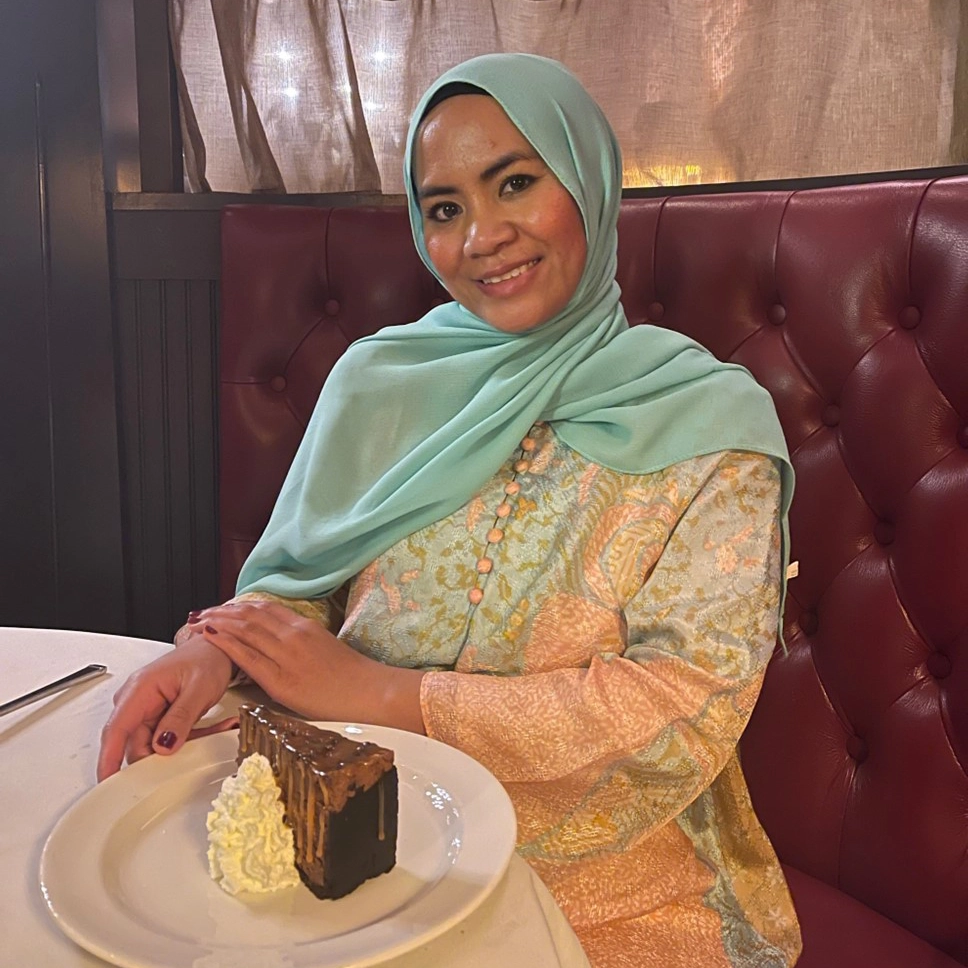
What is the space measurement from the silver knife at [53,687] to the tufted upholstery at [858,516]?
2.75 ft

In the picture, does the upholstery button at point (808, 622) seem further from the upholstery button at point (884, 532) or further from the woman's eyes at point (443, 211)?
the woman's eyes at point (443, 211)

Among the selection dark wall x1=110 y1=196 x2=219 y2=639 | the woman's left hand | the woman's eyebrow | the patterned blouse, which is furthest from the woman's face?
dark wall x1=110 y1=196 x2=219 y2=639

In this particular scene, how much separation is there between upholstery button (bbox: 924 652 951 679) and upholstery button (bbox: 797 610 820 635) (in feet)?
0.51

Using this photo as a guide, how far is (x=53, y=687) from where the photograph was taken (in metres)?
1.01

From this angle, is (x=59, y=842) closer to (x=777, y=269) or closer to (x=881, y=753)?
(x=881, y=753)

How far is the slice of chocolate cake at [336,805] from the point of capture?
2.19 feet

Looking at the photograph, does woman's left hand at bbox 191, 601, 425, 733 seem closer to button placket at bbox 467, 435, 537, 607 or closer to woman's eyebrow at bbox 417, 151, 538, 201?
button placket at bbox 467, 435, 537, 607

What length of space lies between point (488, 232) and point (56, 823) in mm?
750

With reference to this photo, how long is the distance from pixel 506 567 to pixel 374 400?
1.09 ft

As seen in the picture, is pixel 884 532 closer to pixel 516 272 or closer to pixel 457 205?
pixel 516 272

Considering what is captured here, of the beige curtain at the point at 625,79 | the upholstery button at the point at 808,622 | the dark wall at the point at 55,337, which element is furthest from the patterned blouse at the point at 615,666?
the dark wall at the point at 55,337

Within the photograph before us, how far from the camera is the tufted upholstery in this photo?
1.21m

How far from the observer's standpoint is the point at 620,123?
1.81m

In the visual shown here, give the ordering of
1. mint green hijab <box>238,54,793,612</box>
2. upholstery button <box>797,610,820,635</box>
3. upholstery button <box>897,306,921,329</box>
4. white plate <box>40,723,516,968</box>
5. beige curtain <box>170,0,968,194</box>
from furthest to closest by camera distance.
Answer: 1. beige curtain <box>170,0,968,194</box>
2. upholstery button <box>797,610,820,635</box>
3. upholstery button <box>897,306,921,329</box>
4. mint green hijab <box>238,54,793,612</box>
5. white plate <box>40,723,516,968</box>
